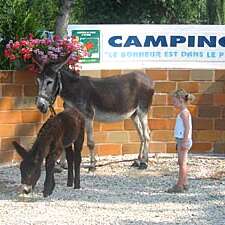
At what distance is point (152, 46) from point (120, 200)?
429 centimetres

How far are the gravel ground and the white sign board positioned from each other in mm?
2014

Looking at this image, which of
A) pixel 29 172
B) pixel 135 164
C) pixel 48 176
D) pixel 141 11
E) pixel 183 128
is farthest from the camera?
pixel 141 11

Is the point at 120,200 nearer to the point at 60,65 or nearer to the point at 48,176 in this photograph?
the point at 48,176

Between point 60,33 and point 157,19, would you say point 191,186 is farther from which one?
point 157,19

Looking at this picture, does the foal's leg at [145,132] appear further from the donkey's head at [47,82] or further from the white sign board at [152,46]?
the donkey's head at [47,82]

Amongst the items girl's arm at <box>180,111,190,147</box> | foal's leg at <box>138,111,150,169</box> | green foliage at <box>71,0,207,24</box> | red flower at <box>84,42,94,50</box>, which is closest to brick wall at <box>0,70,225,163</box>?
red flower at <box>84,42,94,50</box>

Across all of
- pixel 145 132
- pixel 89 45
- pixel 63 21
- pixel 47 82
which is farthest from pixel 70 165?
pixel 63 21

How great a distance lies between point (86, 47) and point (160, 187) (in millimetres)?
3149

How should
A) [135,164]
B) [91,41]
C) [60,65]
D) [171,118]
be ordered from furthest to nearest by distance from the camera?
[171,118]
[91,41]
[135,164]
[60,65]

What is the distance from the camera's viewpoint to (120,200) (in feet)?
28.4

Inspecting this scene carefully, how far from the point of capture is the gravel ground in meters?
7.71

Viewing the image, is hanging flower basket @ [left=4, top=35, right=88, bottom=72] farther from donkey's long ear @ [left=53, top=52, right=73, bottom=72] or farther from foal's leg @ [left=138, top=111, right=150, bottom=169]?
foal's leg @ [left=138, top=111, right=150, bottom=169]

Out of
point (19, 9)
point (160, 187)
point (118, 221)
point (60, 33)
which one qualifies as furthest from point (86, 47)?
point (118, 221)

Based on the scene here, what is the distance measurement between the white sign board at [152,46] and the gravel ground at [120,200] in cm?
201
